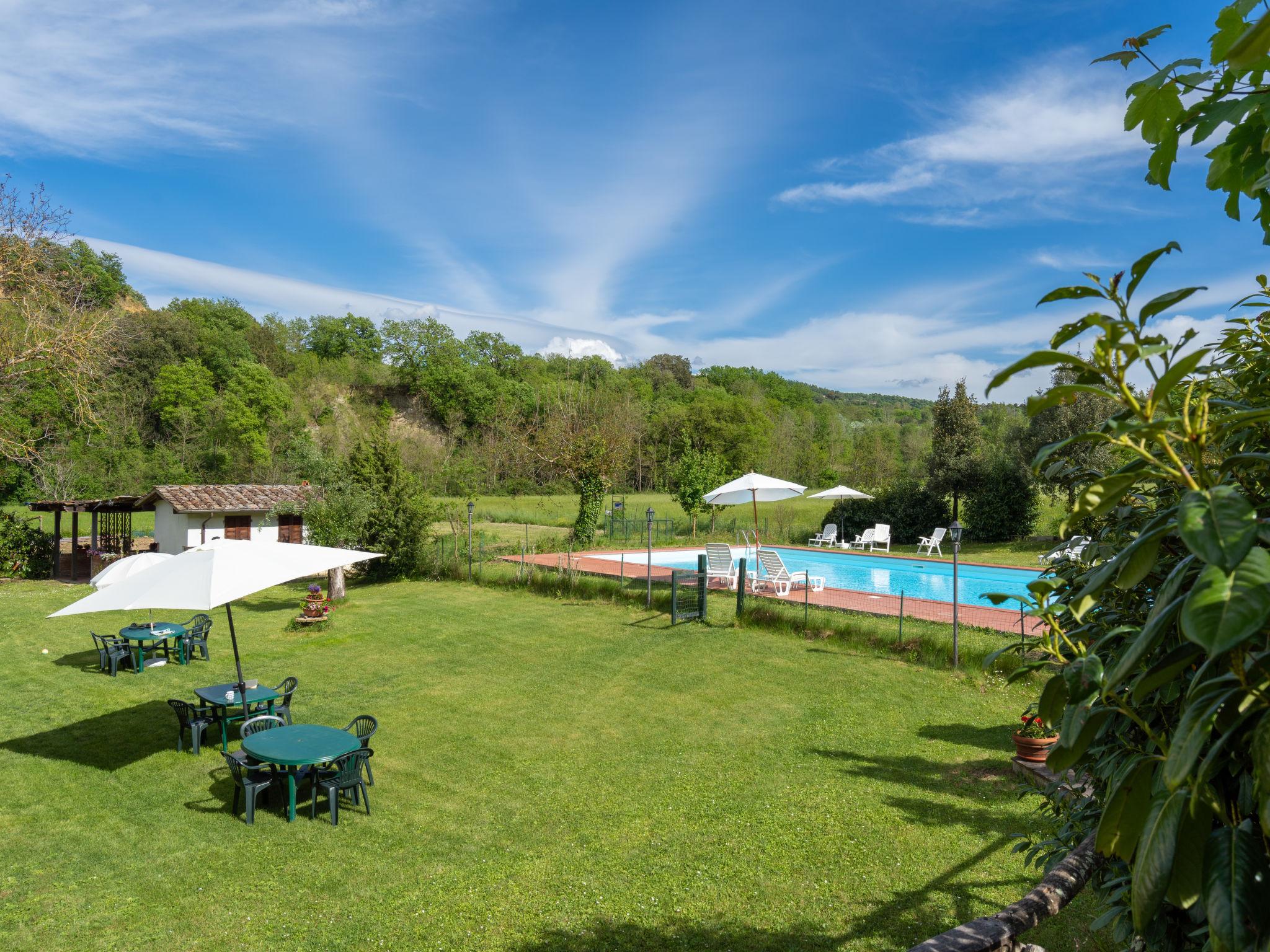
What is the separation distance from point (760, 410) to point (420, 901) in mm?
55884

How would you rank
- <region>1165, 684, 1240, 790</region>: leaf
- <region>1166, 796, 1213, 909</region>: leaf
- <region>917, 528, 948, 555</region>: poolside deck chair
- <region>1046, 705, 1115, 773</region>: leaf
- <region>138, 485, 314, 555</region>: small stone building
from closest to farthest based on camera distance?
<region>1165, 684, 1240, 790</region>: leaf, <region>1166, 796, 1213, 909</region>: leaf, <region>1046, 705, 1115, 773</region>: leaf, <region>138, 485, 314, 555</region>: small stone building, <region>917, 528, 948, 555</region>: poolside deck chair

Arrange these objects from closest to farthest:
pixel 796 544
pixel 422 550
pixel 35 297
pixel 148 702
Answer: pixel 148 702
pixel 35 297
pixel 422 550
pixel 796 544

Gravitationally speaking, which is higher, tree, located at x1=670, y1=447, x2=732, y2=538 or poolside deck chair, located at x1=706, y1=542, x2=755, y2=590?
tree, located at x1=670, y1=447, x2=732, y2=538

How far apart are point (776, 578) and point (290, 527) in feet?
49.5

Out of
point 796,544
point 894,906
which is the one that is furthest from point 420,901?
point 796,544

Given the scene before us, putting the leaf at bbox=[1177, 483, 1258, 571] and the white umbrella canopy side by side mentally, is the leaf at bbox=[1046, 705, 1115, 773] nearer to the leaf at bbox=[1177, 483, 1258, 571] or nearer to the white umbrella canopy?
the leaf at bbox=[1177, 483, 1258, 571]

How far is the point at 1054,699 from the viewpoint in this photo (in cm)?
154

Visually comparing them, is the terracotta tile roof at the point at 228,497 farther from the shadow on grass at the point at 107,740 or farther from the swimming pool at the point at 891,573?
the shadow on grass at the point at 107,740

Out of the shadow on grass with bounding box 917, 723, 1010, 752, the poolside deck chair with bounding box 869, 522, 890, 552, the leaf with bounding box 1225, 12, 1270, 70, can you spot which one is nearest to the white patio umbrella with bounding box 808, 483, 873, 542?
the poolside deck chair with bounding box 869, 522, 890, 552

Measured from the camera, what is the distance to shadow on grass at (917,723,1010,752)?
750 cm

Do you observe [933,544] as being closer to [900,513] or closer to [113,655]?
[900,513]

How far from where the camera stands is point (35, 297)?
651 inches

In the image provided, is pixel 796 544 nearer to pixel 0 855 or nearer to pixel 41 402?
pixel 0 855

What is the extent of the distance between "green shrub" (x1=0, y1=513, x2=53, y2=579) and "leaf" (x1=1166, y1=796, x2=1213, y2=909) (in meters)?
24.6
